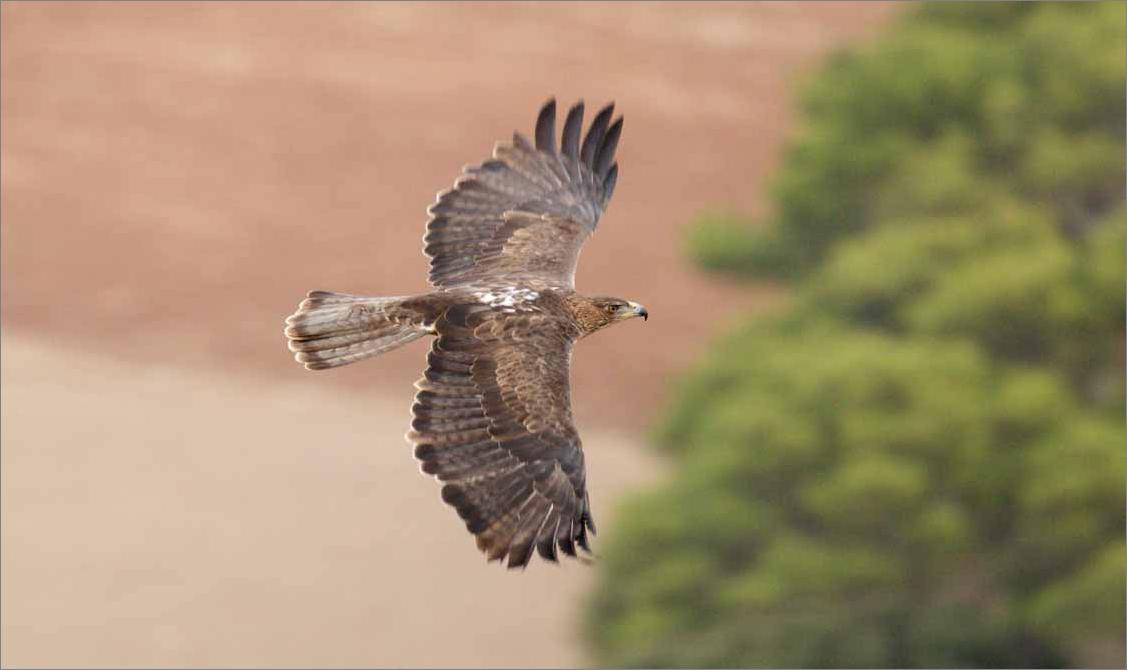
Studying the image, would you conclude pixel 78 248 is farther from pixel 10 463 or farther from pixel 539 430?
pixel 539 430

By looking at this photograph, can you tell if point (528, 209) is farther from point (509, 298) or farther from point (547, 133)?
point (509, 298)

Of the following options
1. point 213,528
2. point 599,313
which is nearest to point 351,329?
point 599,313

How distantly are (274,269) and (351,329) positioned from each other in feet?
94.2

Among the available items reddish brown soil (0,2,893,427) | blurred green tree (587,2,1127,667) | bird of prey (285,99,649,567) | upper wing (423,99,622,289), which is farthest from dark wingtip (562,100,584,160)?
reddish brown soil (0,2,893,427)

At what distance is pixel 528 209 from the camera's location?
42.6 feet

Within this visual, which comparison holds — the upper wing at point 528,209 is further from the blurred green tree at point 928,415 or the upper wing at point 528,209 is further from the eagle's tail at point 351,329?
the blurred green tree at point 928,415

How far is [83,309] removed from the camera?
38781 millimetres

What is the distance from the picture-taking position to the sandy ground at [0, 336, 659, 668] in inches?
1132

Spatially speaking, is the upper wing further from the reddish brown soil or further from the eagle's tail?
the reddish brown soil

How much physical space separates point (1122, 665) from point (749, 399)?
4.11m

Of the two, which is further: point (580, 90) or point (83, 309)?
point (580, 90)

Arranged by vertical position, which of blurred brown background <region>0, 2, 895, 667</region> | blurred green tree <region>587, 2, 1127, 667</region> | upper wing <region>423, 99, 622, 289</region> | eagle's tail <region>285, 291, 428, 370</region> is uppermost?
blurred brown background <region>0, 2, 895, 667</region>

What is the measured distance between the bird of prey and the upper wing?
0.9 inches

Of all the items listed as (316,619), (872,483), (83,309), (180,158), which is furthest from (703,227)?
(180,158)
